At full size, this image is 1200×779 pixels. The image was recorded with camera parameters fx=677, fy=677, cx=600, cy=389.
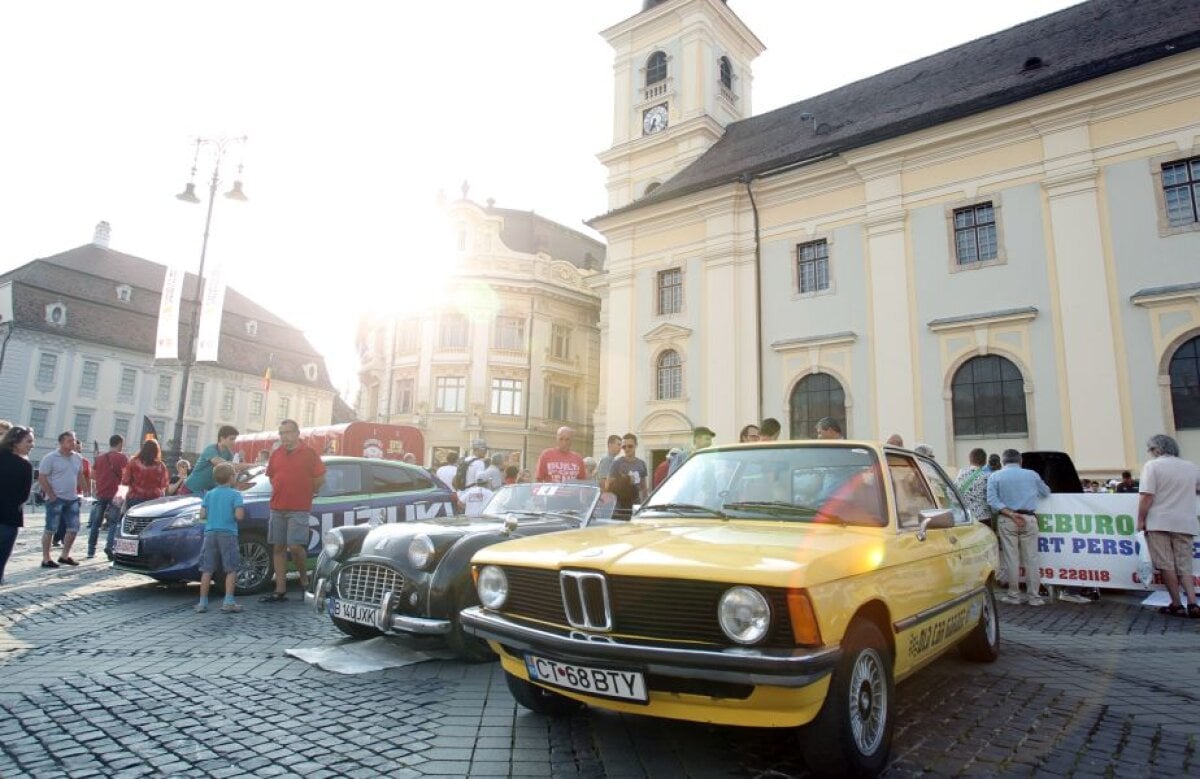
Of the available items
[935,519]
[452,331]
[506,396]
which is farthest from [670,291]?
[935,519]

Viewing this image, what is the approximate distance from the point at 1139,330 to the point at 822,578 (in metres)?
16.8

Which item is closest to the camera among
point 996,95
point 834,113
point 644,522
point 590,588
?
point 590,588

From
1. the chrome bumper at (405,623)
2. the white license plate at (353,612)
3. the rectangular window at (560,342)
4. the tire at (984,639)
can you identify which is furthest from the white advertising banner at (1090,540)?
the rectangular window at (560,342)

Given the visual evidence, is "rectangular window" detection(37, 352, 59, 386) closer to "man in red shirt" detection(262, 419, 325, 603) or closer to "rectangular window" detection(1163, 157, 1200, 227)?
"man in red shirt" detection(262, 419, 325, 603)

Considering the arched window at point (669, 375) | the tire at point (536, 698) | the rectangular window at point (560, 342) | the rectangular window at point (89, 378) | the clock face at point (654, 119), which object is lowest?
the tire at point (536, 698)

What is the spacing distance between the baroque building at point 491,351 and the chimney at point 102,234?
23.5 m

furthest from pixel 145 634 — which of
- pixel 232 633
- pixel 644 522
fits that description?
pixel 644 522

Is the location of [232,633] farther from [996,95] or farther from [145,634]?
[996,95]

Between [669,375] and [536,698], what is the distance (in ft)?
65.3

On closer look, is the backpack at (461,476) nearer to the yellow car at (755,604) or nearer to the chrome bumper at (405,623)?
the chrome bumper at (405,623)

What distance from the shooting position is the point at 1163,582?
7688 millimetres

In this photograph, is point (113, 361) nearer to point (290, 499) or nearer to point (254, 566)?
point (254, 566)

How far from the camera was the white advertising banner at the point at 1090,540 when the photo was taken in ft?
26.7

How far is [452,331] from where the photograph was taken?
39.5 m
